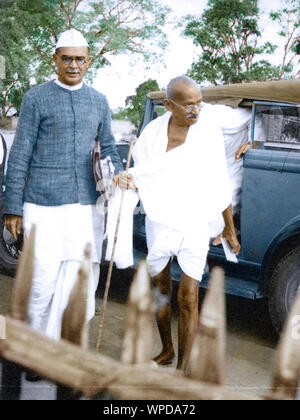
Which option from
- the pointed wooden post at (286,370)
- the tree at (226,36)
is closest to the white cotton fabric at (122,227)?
the tree at (226,36)

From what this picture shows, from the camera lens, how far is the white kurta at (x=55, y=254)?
12.1ft

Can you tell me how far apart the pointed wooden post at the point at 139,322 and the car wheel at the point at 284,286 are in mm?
1229

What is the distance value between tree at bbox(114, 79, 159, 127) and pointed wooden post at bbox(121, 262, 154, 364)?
1.31 metres

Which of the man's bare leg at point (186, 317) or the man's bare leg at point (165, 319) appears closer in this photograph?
the man's bare leg at point (186, 317)

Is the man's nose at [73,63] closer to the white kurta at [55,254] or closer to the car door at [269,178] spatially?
the white kurta at [55,254]

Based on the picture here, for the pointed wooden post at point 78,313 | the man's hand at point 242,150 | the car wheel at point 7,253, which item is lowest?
the car wheel at point 7,253

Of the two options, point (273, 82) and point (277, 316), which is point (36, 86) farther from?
point (277, 316)

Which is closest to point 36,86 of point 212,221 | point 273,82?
point 212,221

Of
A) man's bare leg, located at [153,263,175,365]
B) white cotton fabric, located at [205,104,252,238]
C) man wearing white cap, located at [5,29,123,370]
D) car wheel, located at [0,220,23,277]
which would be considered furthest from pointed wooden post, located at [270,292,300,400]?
car wheel, located at [0,220,23,277]

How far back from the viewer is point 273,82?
4.25m

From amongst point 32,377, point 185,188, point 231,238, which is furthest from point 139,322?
point 231,238

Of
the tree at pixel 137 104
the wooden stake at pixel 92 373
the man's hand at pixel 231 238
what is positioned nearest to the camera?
the wooden stake at pixel 92 373

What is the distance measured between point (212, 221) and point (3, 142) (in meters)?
1.34

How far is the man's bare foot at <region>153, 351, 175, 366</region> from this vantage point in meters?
3.93
